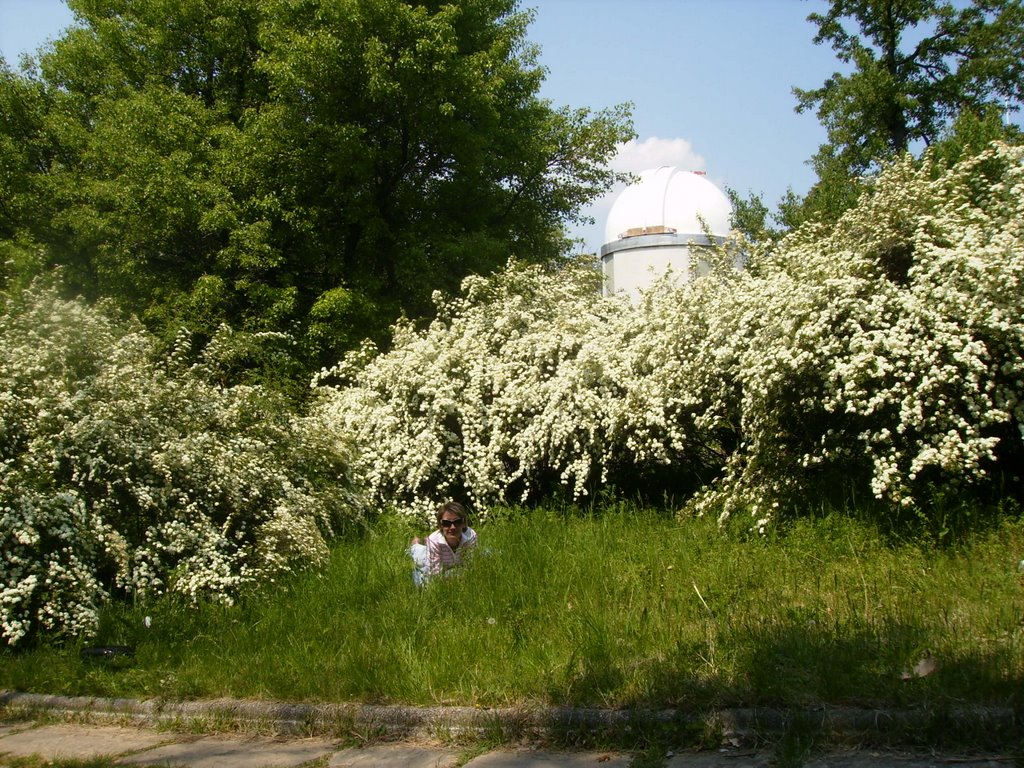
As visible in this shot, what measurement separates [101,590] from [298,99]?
1139 centimetres

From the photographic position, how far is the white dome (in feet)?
65.3

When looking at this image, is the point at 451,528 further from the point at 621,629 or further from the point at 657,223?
the point at 657,223

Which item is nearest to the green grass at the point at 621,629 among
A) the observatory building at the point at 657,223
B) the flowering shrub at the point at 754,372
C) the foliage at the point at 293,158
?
the flowering shrub at the point at 754,372

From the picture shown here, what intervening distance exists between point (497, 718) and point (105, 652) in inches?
130

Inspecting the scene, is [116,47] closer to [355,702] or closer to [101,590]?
[101,590]

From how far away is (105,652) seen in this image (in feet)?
21.4

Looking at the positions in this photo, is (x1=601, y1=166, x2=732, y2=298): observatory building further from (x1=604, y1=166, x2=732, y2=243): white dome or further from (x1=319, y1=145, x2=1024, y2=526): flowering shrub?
(x1=319, y1=145, x2=1024, y2=526): flowering shrub

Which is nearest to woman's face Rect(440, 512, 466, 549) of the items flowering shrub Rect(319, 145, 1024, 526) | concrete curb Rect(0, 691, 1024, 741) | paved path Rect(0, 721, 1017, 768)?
flowering shrub Rect(319, 145, 1024, 526)

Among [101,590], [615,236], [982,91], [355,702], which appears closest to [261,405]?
[101,590]

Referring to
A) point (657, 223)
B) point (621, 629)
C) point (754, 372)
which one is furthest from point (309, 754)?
point (657, 223)

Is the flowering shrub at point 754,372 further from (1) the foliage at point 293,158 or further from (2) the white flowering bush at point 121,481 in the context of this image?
(1) the foliage at point 293,158

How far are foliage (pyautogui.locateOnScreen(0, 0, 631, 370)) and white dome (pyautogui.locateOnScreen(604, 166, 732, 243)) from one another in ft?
2.90

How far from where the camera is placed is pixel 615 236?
2047 cm

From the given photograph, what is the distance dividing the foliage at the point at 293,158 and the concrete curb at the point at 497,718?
772 centimetres
